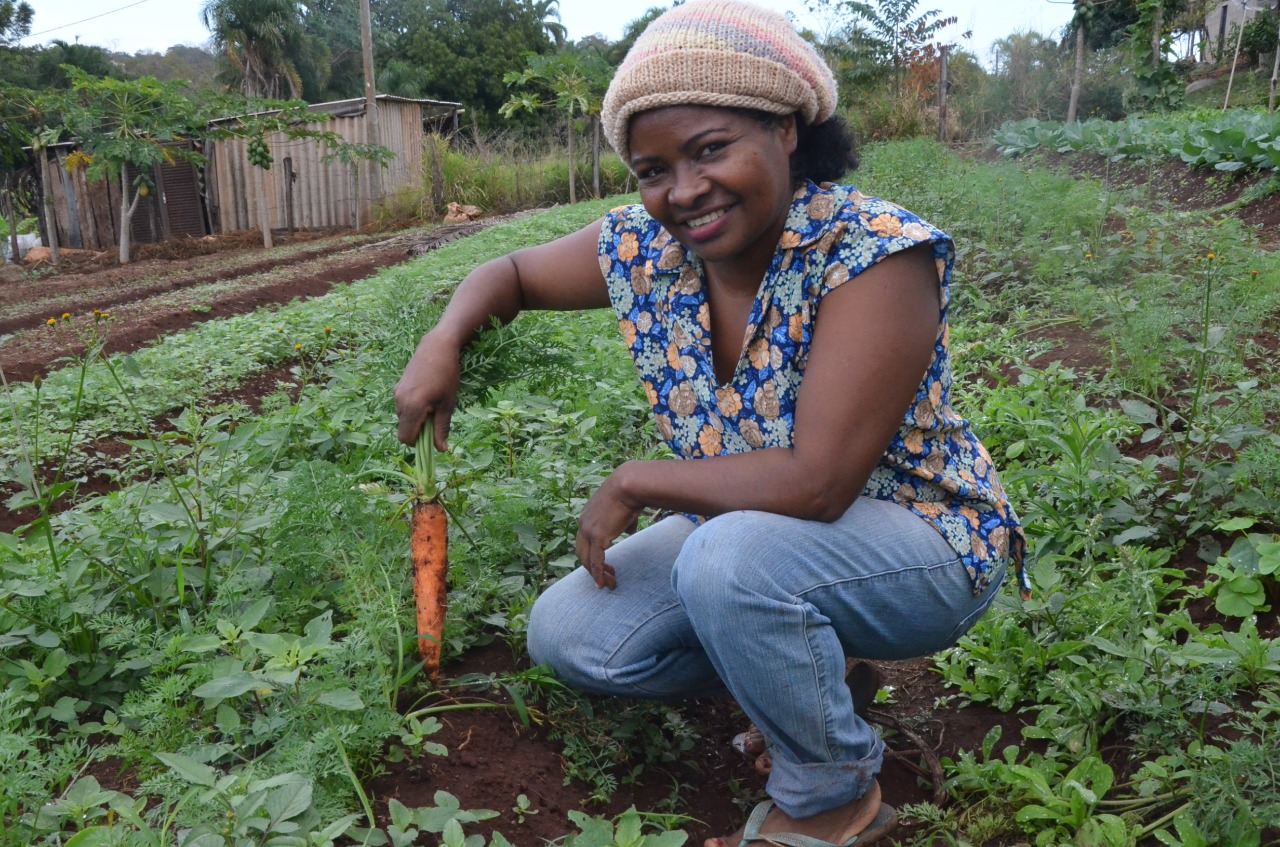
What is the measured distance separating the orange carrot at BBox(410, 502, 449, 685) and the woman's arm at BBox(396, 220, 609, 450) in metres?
0.15

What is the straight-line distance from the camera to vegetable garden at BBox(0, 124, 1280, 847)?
64.4 inches

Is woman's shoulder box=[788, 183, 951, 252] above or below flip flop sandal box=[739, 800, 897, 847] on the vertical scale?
above

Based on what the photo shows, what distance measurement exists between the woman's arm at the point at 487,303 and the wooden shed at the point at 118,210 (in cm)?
1872

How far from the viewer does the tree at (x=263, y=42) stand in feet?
98.4

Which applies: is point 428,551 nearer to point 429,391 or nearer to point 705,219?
point 429,391

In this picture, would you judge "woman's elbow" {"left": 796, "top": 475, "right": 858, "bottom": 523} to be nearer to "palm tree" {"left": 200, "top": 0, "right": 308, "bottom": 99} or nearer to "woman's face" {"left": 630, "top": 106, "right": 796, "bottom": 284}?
"woman's face" {"left": 630, "top": 106, "right": 796, "bottom": 284}

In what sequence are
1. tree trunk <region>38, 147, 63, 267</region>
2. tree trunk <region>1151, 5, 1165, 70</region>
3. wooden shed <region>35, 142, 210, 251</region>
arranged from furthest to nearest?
wooden shed <region>35, 142, 210, 251</region>
tree trunk <region>1151, 5, 1165, 70</region>
tree trunk <region>38, 147, 63, 267</region>

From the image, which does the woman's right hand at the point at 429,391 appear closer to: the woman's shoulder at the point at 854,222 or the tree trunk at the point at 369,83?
the woman's shoulder at the point at 854,222

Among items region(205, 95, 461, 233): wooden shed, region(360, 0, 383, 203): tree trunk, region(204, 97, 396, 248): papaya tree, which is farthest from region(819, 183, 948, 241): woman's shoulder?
region(205, 95, 461, 233): wooden shed

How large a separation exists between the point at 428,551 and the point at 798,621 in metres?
0.79

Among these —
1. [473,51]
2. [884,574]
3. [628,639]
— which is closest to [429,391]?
[628,639]

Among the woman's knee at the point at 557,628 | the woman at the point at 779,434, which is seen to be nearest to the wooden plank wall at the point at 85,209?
the woman's knee at the point at 557,628

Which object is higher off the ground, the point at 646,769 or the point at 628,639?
the point at 628,639

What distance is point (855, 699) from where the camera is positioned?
2100mm
